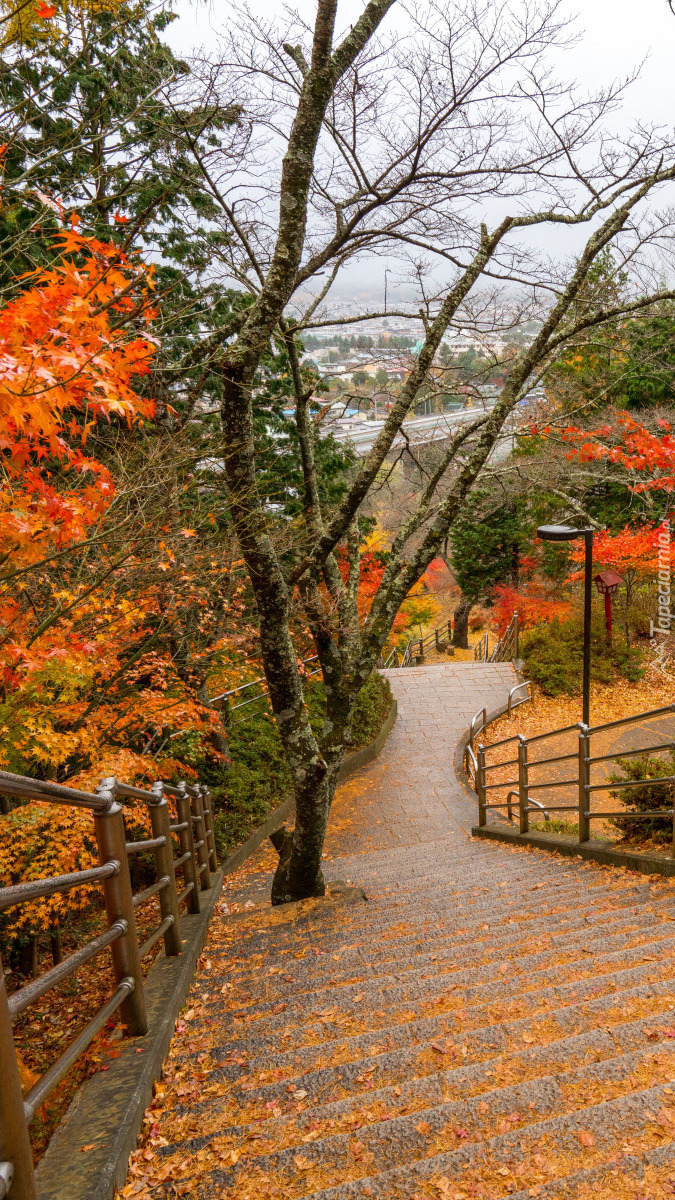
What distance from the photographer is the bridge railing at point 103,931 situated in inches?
61.1

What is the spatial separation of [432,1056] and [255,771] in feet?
28.5

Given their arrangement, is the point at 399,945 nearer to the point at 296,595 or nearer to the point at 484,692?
the point at 296,595

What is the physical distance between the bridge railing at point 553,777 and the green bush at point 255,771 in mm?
2139

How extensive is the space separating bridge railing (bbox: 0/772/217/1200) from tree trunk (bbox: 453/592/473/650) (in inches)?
935

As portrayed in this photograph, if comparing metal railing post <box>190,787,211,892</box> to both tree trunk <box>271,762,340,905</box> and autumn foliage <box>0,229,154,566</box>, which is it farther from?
autumn foliage <box>0,229,154,566</box>

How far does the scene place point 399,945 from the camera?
14.0 ft

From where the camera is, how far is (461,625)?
28.5m

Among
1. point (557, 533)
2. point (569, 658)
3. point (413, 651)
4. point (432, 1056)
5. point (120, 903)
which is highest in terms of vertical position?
point (557, 533)

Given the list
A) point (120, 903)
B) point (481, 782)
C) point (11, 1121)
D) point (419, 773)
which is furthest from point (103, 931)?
point (419, 773)

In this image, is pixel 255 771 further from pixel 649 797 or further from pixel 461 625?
pixel 461 625

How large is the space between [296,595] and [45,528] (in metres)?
5.60

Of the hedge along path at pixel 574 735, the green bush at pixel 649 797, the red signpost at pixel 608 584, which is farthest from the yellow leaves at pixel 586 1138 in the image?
the red signpost at pixel 608 584

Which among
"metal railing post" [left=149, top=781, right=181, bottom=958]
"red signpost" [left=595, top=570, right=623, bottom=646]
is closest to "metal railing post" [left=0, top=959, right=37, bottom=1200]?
"metal railing post" [left=149, top=781, right=181, bottom=958]

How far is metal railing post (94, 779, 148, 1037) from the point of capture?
103 inches
